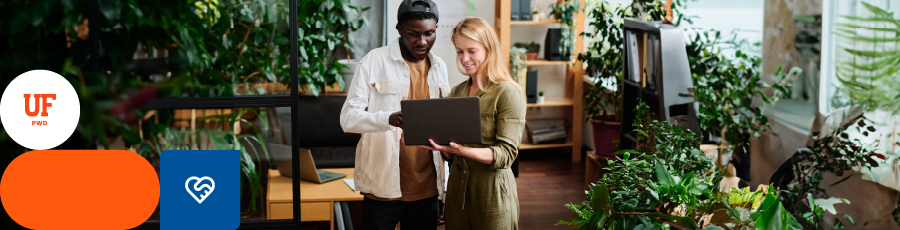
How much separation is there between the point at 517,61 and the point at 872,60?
267 centimetres

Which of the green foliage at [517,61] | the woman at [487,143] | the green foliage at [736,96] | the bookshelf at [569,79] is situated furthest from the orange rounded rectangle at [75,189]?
the green foliage at [517,61]

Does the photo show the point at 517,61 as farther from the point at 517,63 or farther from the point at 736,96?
the point at 736,96

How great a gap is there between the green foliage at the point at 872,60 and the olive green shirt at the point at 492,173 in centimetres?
128

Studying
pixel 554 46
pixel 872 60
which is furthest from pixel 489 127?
pixel 554 46

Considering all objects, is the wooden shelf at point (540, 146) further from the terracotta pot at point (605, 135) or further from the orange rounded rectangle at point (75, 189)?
the orange rounded rectangle at point (75, 189)

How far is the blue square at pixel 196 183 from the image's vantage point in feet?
4.66

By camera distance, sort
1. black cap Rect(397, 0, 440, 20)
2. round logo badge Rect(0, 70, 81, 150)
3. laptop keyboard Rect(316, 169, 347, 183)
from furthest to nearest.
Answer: laptop keyboard Rect(316, 169, 347, 183), black cap Rect(397, 0, 440, 20), round logo badge Rect(0, 70, 81, 150)

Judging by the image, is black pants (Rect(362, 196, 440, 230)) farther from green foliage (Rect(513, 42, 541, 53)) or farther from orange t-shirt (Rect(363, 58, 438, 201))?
green foliage (Rect(513, 42, 541, 53))

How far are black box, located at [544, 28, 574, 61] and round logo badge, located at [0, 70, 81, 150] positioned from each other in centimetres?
374

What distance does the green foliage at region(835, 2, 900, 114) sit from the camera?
1.99m

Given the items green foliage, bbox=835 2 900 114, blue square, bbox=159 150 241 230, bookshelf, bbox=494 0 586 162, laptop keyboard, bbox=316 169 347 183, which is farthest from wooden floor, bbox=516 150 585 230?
blue square, bbox=159 150 241 230

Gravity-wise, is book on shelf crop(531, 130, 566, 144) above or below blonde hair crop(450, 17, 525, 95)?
below

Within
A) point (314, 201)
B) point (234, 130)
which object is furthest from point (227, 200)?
point (314, 201)

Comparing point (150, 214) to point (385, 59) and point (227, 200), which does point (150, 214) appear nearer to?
point (227, 200)
